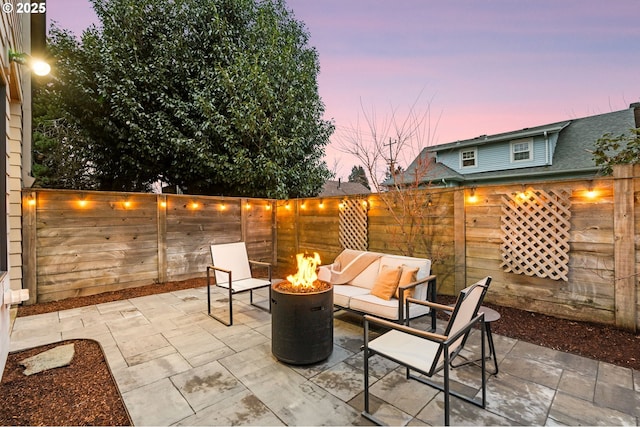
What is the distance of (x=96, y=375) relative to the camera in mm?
2332

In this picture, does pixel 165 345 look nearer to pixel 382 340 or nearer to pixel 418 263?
pixel 382 340

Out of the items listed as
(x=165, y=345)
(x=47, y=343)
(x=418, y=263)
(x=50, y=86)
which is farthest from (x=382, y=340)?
(x=50, y=86)

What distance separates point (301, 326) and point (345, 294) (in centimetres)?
105

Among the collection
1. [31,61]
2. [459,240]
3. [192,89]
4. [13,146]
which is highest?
[192,89]

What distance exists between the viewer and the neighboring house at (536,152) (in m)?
9.26

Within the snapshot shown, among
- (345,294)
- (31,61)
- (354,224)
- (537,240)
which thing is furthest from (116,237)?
(537,240)

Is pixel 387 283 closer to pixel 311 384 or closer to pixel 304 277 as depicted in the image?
pixel 304 277

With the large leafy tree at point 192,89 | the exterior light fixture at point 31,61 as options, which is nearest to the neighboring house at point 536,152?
the large leafy tree at point 192,89

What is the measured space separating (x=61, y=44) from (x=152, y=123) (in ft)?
11.2

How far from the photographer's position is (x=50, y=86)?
7.36 m

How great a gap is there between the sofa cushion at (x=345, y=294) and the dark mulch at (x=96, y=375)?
1.59 m

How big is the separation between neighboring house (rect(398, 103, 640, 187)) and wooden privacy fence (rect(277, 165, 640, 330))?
4.91 m

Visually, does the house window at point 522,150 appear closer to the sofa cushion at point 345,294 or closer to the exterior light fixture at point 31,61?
the sofa cushion at point 345,294

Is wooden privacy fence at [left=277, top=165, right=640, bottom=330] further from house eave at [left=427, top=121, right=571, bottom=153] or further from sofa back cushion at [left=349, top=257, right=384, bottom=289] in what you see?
house eave at [left=427, top=121, right=571, bottom=153]
